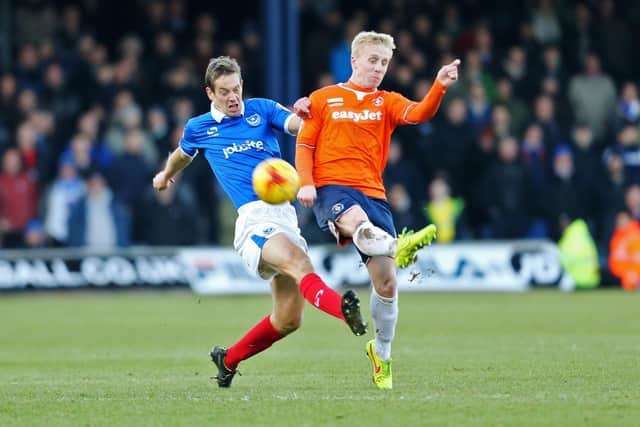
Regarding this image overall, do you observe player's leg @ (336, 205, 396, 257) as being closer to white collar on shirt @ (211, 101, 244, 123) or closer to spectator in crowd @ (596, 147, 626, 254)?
white collar on shirt @ (211, 101, 244, 123)

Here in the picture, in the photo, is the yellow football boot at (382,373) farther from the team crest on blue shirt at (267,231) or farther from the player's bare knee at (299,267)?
the team crest on blue shirt at (267,231)

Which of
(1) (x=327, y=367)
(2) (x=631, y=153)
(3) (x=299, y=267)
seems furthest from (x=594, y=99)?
(3) (x=299, y=267)

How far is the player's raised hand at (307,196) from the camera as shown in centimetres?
865

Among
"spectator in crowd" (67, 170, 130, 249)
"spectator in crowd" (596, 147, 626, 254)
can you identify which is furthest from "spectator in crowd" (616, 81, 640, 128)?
"spectator in crowd" (67, 170, 130, 249)

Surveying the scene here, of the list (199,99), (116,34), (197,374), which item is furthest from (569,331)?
(116,34)

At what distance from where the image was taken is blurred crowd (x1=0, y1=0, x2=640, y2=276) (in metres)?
20.4

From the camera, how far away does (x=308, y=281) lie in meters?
8.38

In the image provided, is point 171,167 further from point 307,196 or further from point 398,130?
point 398,130

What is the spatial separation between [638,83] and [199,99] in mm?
7293

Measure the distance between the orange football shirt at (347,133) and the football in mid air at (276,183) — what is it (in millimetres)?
390

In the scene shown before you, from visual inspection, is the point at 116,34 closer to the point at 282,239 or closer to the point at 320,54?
the point at 320,54

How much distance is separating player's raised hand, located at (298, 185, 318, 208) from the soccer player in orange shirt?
0.03ft

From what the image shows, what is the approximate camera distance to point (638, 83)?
23250mm

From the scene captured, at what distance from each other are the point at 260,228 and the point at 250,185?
1.19ft
